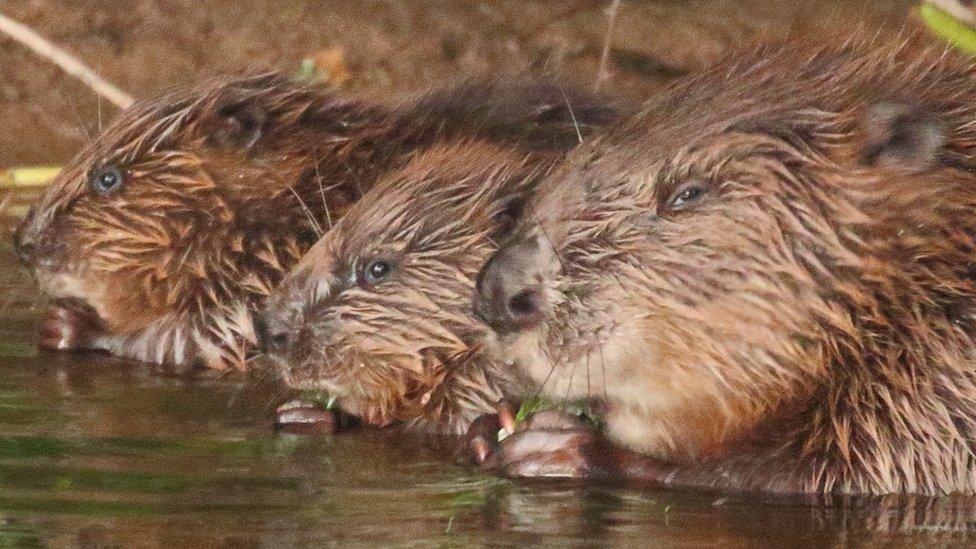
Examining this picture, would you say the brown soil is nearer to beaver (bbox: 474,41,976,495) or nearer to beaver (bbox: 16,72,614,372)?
beaver (bbox: 16,72,614,372)

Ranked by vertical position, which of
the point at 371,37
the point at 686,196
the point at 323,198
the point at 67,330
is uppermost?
the point at 371,37

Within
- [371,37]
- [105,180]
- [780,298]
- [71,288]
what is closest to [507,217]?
[780,298]

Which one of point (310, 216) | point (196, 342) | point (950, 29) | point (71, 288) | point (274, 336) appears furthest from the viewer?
point (71, 288)

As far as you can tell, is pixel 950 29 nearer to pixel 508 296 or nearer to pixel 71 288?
pixel 508 296

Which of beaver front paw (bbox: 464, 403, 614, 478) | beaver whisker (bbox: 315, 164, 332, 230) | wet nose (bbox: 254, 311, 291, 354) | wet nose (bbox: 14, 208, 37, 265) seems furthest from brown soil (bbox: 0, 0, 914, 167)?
beaver front paw (bbox: 464, 403, 614, 478)

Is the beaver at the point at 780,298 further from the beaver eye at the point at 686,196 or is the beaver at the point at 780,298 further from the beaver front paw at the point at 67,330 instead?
the beaver front paw at the point at 67,330

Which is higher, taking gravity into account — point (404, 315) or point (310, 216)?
point (310, 216)

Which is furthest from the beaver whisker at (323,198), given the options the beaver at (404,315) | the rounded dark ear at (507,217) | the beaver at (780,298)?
the beaver at (780,298)
